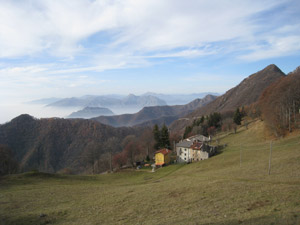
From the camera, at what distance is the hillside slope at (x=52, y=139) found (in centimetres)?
12519

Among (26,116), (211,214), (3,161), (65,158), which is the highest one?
(26,116)

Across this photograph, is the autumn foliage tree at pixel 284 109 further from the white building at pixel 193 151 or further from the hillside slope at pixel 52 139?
the hillside slope at pixel 52 139

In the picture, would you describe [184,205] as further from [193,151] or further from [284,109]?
[284,109]

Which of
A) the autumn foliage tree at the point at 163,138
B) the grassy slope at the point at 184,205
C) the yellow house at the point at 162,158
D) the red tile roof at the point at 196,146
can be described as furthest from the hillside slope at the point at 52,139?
the grassy slope at the point at 184,205

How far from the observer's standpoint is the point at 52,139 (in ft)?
498

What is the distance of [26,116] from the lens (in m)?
171

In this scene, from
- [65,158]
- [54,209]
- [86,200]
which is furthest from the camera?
[65,158]

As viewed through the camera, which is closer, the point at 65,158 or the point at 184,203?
the point at 184,203

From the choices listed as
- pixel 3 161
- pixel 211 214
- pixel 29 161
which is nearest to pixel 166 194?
pixel 211 214

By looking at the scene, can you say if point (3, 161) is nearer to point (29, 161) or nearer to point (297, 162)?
point (29, 161)

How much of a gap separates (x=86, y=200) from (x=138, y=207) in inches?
292

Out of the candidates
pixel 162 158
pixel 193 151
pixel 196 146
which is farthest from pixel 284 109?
pixel 162 158

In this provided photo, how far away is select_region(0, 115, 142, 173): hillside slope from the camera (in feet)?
411

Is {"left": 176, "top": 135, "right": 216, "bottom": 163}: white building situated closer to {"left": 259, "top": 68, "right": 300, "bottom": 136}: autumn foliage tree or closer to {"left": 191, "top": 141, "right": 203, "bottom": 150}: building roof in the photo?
{"left": 191, "top": 141, "right": 203, "bottom": 150}: building roof
